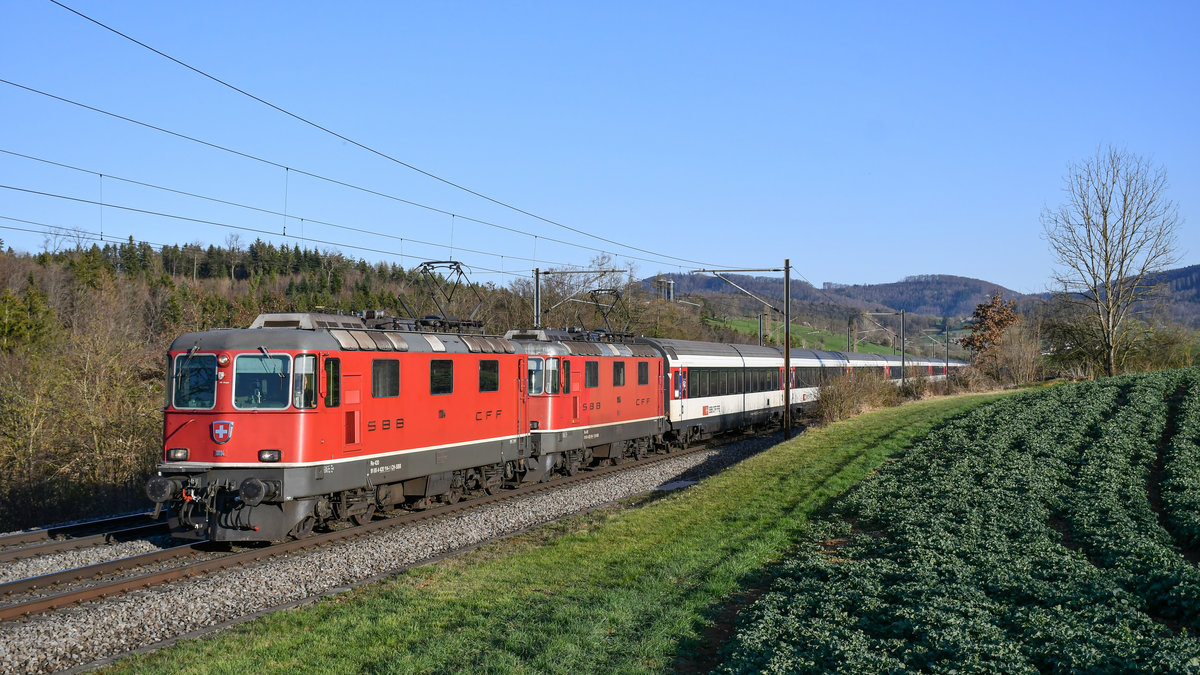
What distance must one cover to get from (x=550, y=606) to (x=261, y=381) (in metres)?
6.53

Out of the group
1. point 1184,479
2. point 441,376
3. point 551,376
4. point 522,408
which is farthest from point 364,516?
point 1184,479

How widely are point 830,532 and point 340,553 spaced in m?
7.40

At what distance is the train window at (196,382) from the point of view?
1338 centimetres

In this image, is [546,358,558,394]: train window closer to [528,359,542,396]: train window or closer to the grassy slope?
[528,359,542,396]: train window

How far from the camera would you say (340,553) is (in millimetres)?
13156

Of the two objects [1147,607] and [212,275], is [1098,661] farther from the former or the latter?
[212,275]

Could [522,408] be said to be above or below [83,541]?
above

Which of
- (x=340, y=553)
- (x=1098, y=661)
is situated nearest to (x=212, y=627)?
(x=340, y=553)

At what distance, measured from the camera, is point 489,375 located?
18578 mm

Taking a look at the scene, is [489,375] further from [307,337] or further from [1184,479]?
[1184,479]

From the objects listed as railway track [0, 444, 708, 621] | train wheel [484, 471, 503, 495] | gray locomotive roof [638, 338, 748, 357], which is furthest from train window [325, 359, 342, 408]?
gray locomotive roof [638, 338, 748, 357]

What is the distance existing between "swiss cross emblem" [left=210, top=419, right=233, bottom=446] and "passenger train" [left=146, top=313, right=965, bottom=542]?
0.02m

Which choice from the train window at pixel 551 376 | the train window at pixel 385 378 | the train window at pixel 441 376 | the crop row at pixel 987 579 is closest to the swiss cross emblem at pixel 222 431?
the train window at pixel 385 378

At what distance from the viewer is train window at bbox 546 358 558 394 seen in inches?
824
